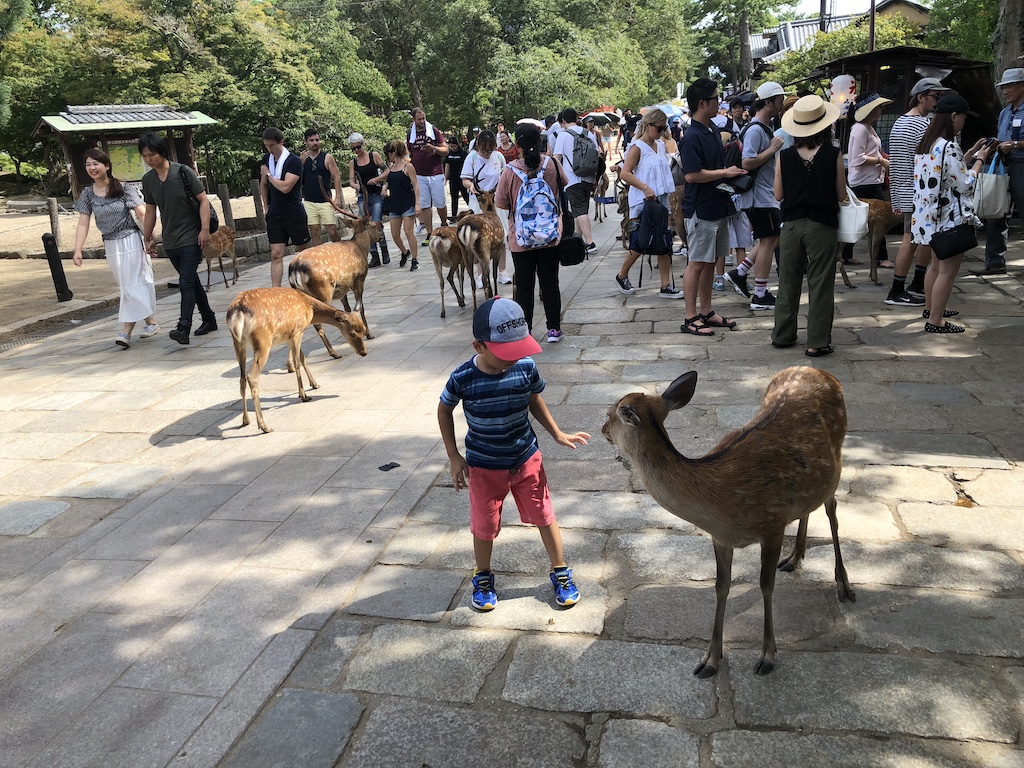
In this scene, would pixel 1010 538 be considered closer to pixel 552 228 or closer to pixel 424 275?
pixel 552 228

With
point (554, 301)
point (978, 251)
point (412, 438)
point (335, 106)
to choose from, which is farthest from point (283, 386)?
point (335, 106)

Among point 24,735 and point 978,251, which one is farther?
point 978,251

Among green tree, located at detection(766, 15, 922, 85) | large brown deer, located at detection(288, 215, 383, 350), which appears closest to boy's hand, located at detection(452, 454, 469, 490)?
large brown deer, located at detection(288, 215, 383, 350)

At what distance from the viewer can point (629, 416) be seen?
2.69m

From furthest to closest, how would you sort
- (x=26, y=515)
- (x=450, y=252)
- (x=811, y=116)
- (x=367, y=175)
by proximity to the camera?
(x=367, y=175) → (x=450, y=252) → (x=811, y=116) → (x=26, y=515)

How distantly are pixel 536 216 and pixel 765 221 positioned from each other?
2.43m

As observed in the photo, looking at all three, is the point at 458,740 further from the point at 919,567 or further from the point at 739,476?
the point at 919,567

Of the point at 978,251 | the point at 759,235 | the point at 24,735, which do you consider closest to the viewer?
the point at 24,735

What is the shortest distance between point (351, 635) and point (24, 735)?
1146 millimetres

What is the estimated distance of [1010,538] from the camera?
3.37m

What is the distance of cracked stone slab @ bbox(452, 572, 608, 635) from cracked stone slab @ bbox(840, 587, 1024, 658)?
97 centimetres

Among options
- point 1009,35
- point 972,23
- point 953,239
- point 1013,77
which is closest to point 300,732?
point 953,239

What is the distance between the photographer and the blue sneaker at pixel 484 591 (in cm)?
317

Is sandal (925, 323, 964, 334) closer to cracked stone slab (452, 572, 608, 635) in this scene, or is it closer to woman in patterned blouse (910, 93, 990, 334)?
woman in patterned blouse (910, 93, 990, 334)
